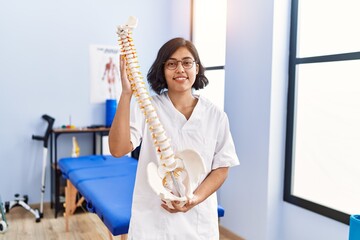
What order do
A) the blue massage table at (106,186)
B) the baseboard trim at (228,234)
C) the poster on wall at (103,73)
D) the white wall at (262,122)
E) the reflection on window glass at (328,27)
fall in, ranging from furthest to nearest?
the poster on wall at (103,73), the baseboard trim at (228,234), the white wall at (262,122), the reflection on window glass at (328,27), the blue massage table at (106,186)

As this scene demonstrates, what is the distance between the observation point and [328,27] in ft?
7.13

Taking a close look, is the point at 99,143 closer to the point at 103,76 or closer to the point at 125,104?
the point at 103,76

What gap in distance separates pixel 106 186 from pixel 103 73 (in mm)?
1790

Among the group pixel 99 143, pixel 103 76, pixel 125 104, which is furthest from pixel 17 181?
pixel 125 104

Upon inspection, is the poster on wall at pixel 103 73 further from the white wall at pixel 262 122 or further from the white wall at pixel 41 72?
the white wall at pixel 262 122

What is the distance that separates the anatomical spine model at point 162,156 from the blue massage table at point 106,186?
74cm

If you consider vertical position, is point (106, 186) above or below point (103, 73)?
below

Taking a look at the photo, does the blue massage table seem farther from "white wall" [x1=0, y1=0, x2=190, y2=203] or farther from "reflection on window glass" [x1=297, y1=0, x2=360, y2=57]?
"reflection on window glass" [x1=297, y1=0, x2=360, y2=57]

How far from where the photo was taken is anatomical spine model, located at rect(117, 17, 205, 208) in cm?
98

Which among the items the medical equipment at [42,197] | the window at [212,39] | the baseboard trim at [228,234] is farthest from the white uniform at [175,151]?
the medical equipment at [42,197]

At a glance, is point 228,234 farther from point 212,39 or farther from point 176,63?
point 176,63


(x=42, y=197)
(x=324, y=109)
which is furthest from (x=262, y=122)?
(x=42, y=197)

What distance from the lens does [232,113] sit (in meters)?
2.80

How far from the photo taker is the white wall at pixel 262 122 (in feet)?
7.77
